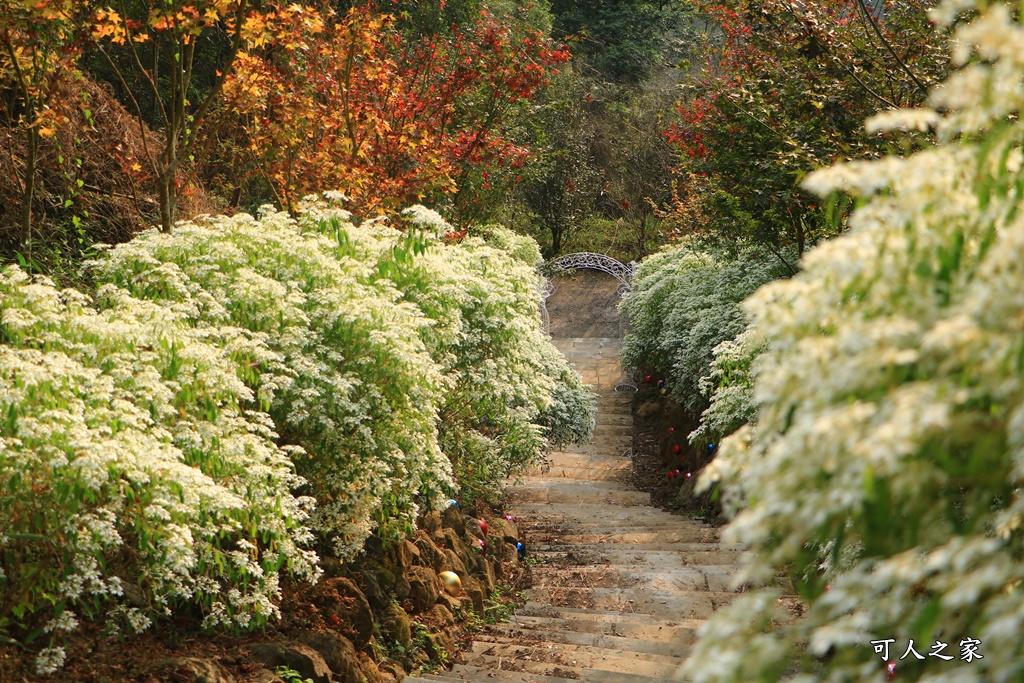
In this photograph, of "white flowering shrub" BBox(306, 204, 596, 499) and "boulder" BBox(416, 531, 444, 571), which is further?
"boulder" BBox(416, 531, 444, 571)

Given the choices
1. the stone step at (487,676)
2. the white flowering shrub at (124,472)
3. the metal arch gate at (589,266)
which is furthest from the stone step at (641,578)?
the metal arch gate at (589,266)

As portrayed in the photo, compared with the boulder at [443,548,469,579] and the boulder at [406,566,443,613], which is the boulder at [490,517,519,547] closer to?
the boulder at [443,548,469,579]

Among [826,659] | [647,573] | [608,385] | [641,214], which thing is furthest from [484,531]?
[641,214]

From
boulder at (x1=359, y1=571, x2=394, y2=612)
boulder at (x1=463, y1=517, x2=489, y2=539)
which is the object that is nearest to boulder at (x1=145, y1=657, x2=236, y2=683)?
boulder at (x1=359, y1=571, x2=394, y2=612)

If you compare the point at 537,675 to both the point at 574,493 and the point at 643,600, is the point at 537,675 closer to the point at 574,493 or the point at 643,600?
the point at 643,600

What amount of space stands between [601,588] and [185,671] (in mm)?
3663

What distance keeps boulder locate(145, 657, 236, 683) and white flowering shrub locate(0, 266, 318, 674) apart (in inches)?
6.5

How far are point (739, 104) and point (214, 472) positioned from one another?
18.1 feet

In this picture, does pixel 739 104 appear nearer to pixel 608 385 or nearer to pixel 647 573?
pixel 647 573

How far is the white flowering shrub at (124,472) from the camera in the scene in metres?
2.97

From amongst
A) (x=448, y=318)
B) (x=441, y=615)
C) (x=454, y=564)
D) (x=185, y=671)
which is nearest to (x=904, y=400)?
(x=185, y=671)

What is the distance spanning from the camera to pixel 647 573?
6840mm

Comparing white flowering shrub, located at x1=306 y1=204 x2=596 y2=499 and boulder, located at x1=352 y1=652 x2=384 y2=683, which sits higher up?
white flowering shrub, located at x1=306 y1=204 x2=596 y2=499

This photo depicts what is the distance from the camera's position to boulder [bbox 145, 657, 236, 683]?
11.6ft
